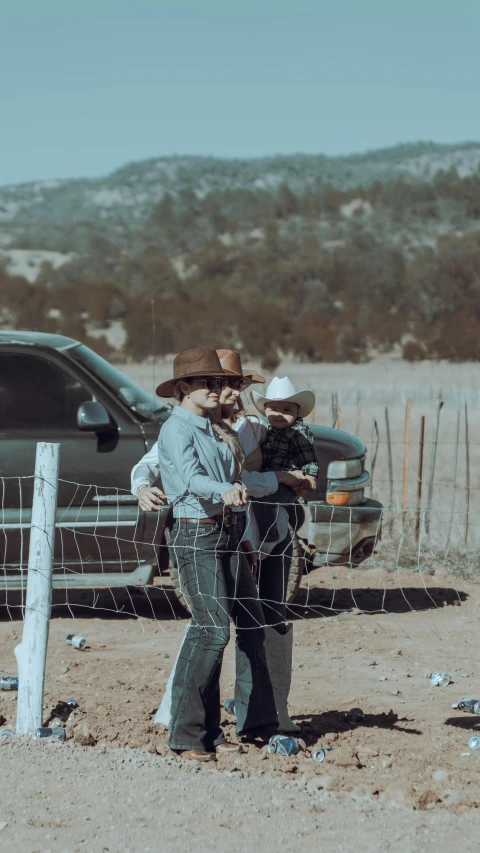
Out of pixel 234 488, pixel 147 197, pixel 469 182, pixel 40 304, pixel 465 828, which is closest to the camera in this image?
pixel 465 828

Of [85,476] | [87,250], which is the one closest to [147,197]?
[87,250]

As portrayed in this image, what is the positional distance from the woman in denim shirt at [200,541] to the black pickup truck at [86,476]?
2531mm

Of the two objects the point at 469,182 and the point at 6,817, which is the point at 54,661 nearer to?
the point at 6,817

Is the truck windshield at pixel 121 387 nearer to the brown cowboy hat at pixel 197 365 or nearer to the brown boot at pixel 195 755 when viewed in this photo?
the brown cowboy hat at pixel 197 365

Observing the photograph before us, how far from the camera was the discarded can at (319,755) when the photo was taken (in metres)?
4.73

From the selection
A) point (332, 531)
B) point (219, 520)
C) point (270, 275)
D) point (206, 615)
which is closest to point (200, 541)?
point (219, 520)

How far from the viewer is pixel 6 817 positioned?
4070 mm

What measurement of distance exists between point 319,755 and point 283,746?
0.53 feet

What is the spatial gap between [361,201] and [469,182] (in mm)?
7505

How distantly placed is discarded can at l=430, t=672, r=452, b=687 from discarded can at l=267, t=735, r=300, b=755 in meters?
1.55

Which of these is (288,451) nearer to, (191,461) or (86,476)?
(191,461)

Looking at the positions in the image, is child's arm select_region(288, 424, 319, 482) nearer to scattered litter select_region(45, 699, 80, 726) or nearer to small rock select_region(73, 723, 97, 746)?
small rock select_region(73, 723, 97, 746)

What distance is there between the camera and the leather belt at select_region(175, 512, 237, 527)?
4.52 metres

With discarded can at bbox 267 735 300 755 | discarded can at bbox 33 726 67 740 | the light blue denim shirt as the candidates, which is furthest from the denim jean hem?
the light blue denim shirt
